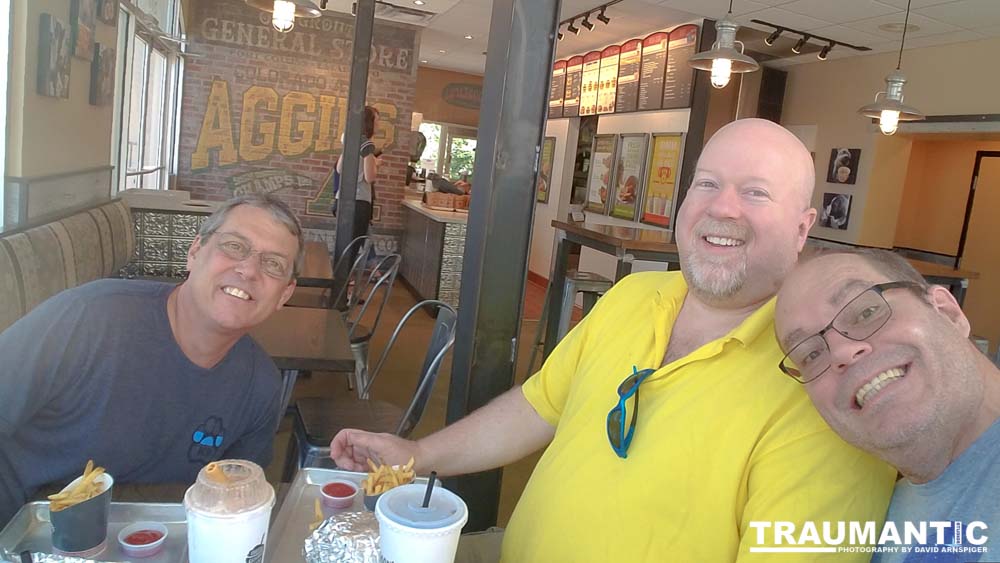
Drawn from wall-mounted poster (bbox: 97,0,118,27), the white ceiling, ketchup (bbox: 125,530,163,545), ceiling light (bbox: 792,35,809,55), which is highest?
the white ceiling

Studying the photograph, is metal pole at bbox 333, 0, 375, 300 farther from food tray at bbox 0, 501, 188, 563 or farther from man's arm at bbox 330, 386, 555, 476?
food tray at bbox 0, 501, 188, 563

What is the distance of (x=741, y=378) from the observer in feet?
3.91

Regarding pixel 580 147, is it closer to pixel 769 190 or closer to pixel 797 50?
pixel 797 50

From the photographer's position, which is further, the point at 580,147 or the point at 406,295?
the point at 580,147

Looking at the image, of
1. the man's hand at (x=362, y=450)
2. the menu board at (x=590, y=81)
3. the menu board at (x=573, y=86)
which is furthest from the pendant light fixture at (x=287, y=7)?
the menu board at (x=573, y=86)

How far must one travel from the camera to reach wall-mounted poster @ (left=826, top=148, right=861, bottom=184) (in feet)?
22.7

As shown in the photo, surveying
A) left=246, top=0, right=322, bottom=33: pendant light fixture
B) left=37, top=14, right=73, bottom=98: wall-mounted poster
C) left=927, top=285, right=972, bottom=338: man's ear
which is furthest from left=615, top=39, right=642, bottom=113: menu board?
left=927, top=285, right=972, bottom=338: man's ear

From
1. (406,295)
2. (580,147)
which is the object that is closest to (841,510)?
(406,295)

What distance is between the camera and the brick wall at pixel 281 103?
25.6ft

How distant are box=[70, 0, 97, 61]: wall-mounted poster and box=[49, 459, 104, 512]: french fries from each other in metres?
3.42

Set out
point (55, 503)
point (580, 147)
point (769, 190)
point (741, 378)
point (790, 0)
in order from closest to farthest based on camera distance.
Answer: point (55, 503)
point (741, 378)
point (769, 190)
point (790, 0)
point (580, 147)

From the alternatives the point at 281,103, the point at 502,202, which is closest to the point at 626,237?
the point at 502,202

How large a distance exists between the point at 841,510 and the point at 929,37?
6.35 meters

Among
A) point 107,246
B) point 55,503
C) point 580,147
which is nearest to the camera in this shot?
point 55,503
